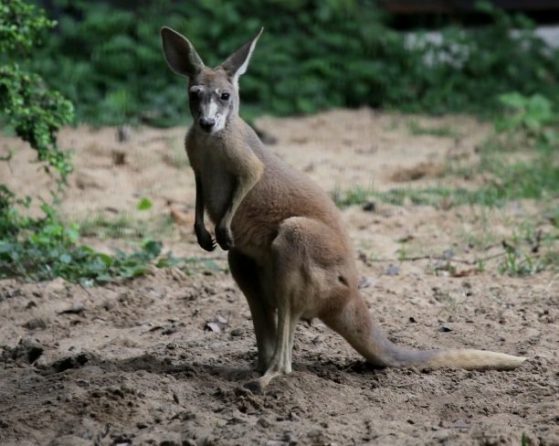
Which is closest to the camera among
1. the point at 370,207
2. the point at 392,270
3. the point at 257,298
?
the point at 257,298

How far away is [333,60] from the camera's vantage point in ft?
42.0

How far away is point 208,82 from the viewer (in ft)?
17.6

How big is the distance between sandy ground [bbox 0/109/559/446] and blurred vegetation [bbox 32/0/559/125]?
2.13 metres

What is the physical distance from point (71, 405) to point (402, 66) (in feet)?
28.8

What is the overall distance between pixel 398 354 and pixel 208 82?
159cm

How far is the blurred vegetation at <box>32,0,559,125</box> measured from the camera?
12133mm

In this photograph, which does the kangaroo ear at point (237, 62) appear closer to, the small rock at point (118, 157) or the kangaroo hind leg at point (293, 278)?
the kangaroo hind leg at point (293, 278)

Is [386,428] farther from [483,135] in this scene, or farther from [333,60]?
[333,60]

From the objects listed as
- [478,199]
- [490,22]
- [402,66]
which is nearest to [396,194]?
[478,199]

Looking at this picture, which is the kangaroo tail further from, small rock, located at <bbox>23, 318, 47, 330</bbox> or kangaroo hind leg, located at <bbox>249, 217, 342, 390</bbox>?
small rock, located at <bbox>23, 318, 47, 330</bbox>

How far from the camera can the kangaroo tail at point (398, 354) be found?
17.7 ft

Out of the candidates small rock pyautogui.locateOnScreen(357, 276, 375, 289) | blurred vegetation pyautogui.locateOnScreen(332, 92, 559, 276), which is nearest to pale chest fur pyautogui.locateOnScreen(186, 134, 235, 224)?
small rock pyautogui.locateOnScreen(357, 276, 375, 289)

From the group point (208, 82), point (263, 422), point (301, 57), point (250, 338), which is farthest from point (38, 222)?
point (301, 57)

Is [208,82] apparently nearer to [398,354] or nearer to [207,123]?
[207,123]
